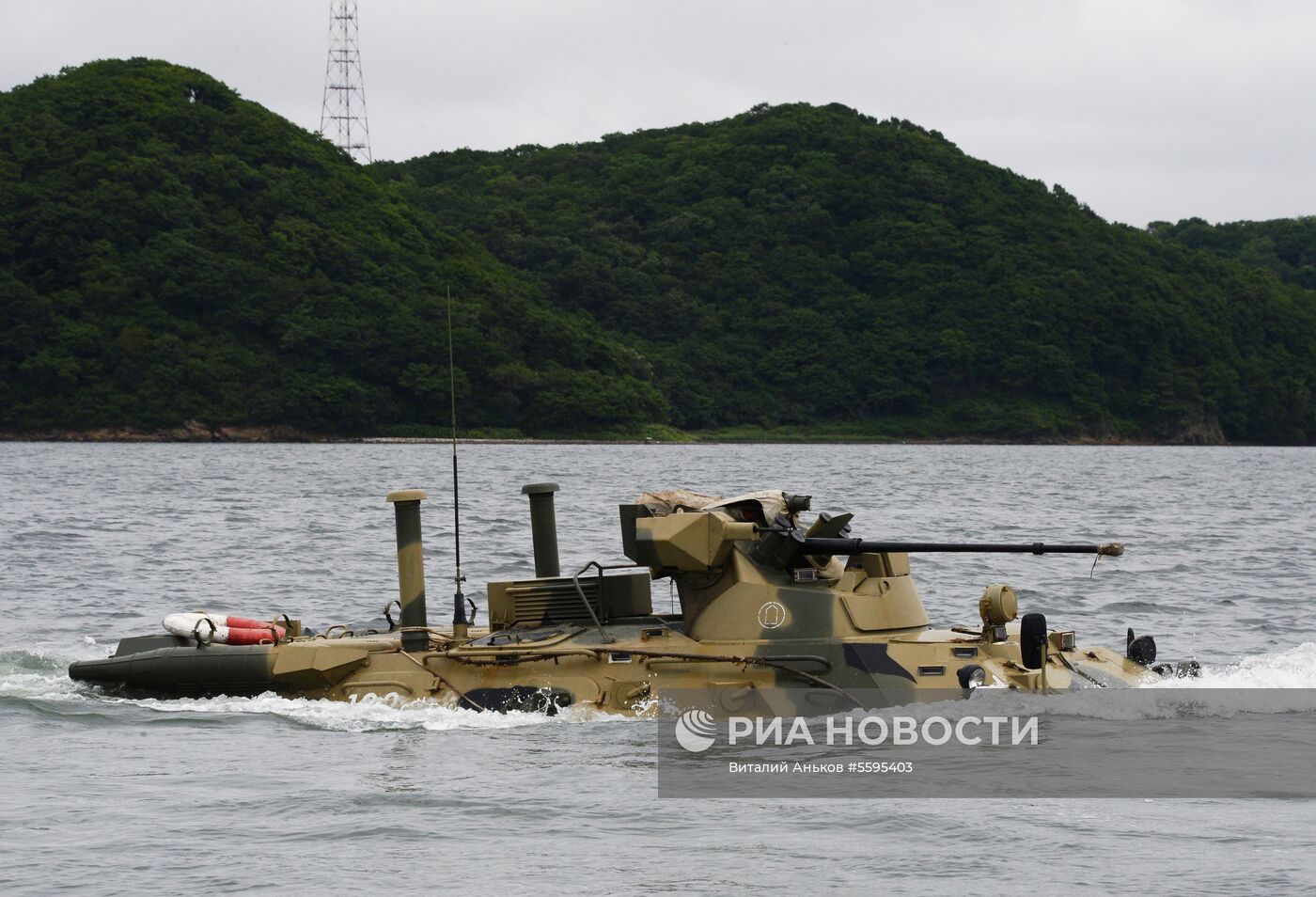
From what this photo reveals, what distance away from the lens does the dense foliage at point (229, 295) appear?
363 feet

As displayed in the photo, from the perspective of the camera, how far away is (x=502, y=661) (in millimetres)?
18031

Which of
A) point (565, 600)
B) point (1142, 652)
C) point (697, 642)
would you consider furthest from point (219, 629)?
point (1142, 652)

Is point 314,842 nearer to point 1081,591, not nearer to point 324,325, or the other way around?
point 1081,591

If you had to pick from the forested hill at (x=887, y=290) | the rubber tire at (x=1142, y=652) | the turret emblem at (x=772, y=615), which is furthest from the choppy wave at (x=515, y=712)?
the forested hill at (x=887, y=290)

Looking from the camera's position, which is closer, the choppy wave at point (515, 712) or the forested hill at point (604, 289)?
the choppy wave at point (515, 712)

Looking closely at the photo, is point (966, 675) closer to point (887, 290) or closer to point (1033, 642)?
point (1033, 642)

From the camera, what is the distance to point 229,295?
4555 inches

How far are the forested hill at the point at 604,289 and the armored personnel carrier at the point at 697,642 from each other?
9387cm

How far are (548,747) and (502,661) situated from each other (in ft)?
4.37

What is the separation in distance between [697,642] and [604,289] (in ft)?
411

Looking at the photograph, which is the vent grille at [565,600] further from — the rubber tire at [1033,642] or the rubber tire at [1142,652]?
the rubber tire at [1142,652]

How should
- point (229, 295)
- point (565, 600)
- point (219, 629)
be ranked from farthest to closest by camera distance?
point (229, 295), point (219, 629), point (565, 600)

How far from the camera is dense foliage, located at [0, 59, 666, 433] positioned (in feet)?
363

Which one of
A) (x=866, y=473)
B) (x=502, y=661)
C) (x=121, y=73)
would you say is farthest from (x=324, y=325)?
(x=502, y=661)
